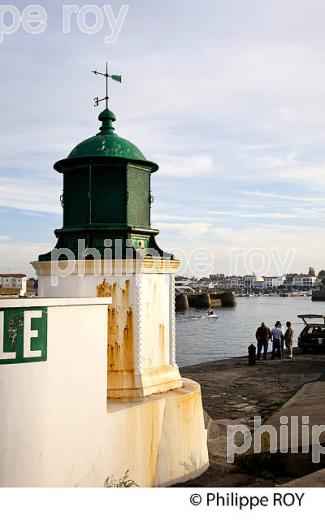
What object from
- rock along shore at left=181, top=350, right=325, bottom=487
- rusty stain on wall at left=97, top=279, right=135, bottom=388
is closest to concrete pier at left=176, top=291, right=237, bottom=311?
rock along shore at left=181, top=350, right=325, bottom=487

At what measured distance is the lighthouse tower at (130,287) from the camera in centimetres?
775

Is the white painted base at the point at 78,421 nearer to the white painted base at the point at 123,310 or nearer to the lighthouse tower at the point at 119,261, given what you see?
the white painted base at the point at 123,310

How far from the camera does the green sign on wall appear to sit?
235 inches

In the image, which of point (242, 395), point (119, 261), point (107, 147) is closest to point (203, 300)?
point (242, 395)

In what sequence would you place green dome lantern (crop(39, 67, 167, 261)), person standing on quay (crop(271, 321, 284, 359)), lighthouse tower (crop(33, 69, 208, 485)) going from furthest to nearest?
person standing on quay (crop(271, 321, 284, 359))
green dome lantern (crop(39, 67, 167, 261))
lighthouse tower (crop(33, 69, 208, 485))

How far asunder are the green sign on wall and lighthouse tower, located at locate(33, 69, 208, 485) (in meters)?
1.64

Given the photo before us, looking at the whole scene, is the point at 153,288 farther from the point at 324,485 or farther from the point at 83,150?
the point at 324,485

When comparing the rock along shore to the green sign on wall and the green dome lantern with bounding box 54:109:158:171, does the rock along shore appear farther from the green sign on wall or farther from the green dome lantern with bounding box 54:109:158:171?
the green dome lantern with bounding box 54:109:158:171

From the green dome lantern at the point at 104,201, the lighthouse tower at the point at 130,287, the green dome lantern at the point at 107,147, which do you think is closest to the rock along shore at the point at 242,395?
the lighthouse tower at the point at 130,287

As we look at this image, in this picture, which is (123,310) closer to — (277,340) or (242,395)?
(242,395)

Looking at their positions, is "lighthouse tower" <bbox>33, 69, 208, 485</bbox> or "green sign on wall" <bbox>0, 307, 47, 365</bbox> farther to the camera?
"lighthouse tower" <bbox>33, 69, 208, 485</bbox>

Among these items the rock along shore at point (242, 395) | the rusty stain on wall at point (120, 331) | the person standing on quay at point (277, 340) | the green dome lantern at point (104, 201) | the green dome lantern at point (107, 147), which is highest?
the green dome lantern at point (107, 147)

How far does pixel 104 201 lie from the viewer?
8109 millimetres

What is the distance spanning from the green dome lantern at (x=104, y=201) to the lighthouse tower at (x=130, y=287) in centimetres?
2
